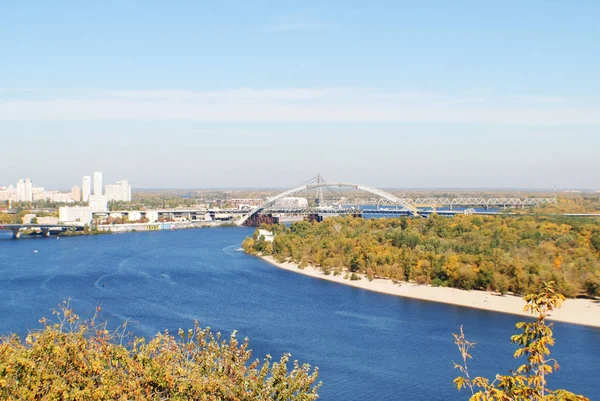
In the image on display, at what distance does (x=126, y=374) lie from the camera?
154 inches

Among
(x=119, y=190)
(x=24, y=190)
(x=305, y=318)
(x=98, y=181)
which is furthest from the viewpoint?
(x=98, y=181)

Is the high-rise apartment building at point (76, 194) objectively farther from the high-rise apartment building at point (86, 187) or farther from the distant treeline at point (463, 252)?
the distant treeline at point (463, 252)

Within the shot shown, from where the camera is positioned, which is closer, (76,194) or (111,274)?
(111,274)

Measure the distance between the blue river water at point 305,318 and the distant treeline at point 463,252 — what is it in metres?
1.48

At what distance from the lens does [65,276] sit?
1535cm

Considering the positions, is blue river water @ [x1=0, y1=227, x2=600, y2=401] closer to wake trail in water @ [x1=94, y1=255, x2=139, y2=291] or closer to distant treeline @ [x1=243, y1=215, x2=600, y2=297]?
wake trail in water @ [x1=94, y1=255, x2=139, y2=291]

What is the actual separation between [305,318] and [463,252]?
20.5ft

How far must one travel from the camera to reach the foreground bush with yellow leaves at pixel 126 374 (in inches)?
140

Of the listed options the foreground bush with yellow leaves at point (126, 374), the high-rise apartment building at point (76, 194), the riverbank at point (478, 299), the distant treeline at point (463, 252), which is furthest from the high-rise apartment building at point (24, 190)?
the foreground bush with yellow leaves at point (126, 374)

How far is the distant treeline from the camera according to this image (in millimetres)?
13336

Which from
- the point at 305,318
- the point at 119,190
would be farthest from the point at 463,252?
the point at 119,190

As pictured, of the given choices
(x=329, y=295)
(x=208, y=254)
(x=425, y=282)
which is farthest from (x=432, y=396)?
(x=208, y=254)

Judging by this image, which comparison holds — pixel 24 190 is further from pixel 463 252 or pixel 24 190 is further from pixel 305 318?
pixel 305 318

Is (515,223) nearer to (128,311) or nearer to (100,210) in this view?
(128,311)
